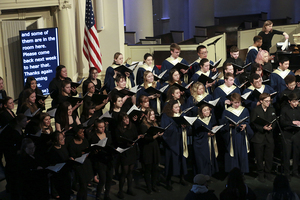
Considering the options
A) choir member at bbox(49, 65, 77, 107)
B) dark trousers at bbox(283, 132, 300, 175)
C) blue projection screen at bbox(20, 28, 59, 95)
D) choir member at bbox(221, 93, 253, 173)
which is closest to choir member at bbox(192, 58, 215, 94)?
choir member at bbox(221, 93, 253, 173)

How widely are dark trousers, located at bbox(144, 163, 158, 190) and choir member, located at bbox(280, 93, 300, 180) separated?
2.15 metres

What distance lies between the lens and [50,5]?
8453 millimetres

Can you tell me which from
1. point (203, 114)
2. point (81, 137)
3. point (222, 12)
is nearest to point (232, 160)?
point (203, 114)

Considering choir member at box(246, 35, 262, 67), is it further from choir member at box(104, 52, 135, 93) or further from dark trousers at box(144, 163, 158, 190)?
dark trousers at box(144, 163, 158, 190)

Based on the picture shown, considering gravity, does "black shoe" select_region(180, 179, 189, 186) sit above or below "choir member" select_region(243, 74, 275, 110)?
below

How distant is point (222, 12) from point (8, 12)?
48.5 feet

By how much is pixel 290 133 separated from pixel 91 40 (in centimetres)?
488

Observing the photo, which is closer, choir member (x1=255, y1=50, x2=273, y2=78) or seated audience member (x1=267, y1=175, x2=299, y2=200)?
seated audience member (x1=267, y1=175, x2=299, y2=200)

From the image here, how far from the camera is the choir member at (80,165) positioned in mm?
5207

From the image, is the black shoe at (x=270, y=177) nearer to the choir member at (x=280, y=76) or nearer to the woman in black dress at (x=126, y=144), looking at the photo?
the choir member at (x=280, y=76)

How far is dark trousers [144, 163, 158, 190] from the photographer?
581 cm

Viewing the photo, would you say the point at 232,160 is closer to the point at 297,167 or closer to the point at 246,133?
the point at 246,133

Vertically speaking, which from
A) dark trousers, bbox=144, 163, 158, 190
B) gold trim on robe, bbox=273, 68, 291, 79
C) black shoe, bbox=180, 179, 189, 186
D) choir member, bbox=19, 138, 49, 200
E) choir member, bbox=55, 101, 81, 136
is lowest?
→ black shoe, bbox=180, 179, 189, 186

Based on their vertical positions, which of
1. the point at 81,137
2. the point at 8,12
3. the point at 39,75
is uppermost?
the point at 8,12
